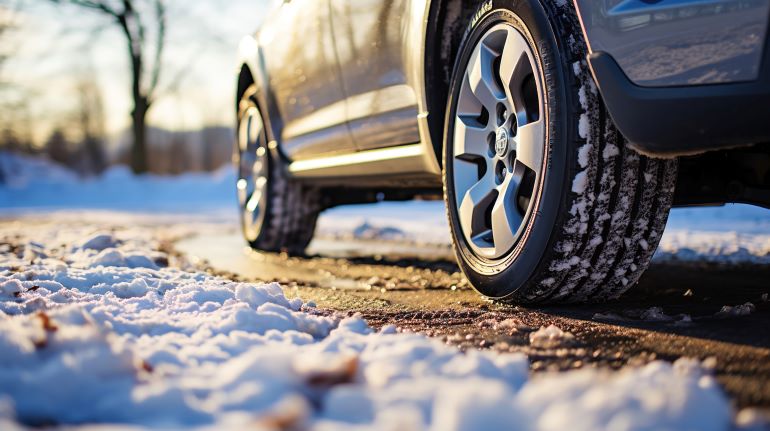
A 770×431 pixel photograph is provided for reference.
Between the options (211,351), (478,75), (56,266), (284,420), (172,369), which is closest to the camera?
(284,420)

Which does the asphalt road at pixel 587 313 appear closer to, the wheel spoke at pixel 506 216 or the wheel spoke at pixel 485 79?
the wheel spoke at pixel 506 216

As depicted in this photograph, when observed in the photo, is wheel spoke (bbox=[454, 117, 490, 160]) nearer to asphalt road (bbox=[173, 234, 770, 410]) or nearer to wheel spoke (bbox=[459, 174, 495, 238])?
wheel spoke (bbox=[459, 174, 495, 238])

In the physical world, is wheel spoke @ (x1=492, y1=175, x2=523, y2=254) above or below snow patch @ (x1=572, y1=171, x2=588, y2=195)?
below

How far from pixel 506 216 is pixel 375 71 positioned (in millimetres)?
1135

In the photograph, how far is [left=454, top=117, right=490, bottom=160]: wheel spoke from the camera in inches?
95.3

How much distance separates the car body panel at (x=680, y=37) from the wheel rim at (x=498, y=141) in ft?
1.00

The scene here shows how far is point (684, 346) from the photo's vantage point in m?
1.64

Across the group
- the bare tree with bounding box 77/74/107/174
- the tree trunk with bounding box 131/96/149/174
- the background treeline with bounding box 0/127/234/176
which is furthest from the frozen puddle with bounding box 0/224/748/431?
the bare tree with bounding box 77/74/107/174

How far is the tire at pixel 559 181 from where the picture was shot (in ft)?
6.49

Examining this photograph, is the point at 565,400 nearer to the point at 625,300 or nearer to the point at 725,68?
the point at 725,68

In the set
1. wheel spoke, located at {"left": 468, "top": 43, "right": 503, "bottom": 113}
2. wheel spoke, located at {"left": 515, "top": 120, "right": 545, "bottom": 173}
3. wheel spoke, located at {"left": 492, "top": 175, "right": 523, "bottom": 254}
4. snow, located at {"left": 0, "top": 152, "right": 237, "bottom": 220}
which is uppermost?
wheel spoke, located at {"left": 468, "top": 43, "right": 503, "bottom": 113}

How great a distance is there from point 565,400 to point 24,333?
101cm

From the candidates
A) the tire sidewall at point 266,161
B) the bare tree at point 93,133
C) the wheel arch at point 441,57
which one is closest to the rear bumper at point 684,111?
the wheel arch at point 441,57

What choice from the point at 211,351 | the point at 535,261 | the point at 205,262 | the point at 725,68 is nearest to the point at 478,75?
the point at 535,261
